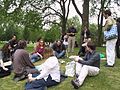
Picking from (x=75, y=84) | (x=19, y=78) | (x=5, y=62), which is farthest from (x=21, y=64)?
(x=75, y=84)

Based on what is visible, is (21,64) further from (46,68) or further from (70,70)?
(46,68)

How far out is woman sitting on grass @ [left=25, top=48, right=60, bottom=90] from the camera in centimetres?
1000

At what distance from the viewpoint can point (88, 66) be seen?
35.1 feet

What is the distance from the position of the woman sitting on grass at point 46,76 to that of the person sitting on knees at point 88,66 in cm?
73

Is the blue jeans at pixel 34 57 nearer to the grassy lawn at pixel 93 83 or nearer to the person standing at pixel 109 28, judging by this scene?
the grassy lawn at pixel 93 83

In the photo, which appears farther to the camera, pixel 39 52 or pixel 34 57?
pixel 39 52

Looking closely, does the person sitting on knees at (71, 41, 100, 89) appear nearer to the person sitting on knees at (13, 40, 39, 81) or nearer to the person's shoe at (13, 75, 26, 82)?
the person sitting on knees at (13, 40, 39, 81)

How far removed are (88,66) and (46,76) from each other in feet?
4.88

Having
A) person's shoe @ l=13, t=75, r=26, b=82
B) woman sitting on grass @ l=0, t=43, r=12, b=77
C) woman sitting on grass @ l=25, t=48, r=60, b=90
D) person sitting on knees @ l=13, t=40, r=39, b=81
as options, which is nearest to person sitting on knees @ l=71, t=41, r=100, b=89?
woman sitting on grass @ l=25, t=48, r=60, b=90

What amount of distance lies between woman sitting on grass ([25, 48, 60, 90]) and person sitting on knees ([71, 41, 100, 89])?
73 cm

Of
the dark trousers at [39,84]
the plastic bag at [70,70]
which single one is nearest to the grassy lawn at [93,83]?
A: the plastic bag at [70,70]

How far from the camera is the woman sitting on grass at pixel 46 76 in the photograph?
32.8ft

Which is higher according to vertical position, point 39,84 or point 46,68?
point 46,68

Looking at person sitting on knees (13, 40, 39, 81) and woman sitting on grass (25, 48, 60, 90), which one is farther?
person sitting on knees (13, 40, 39, 81)
